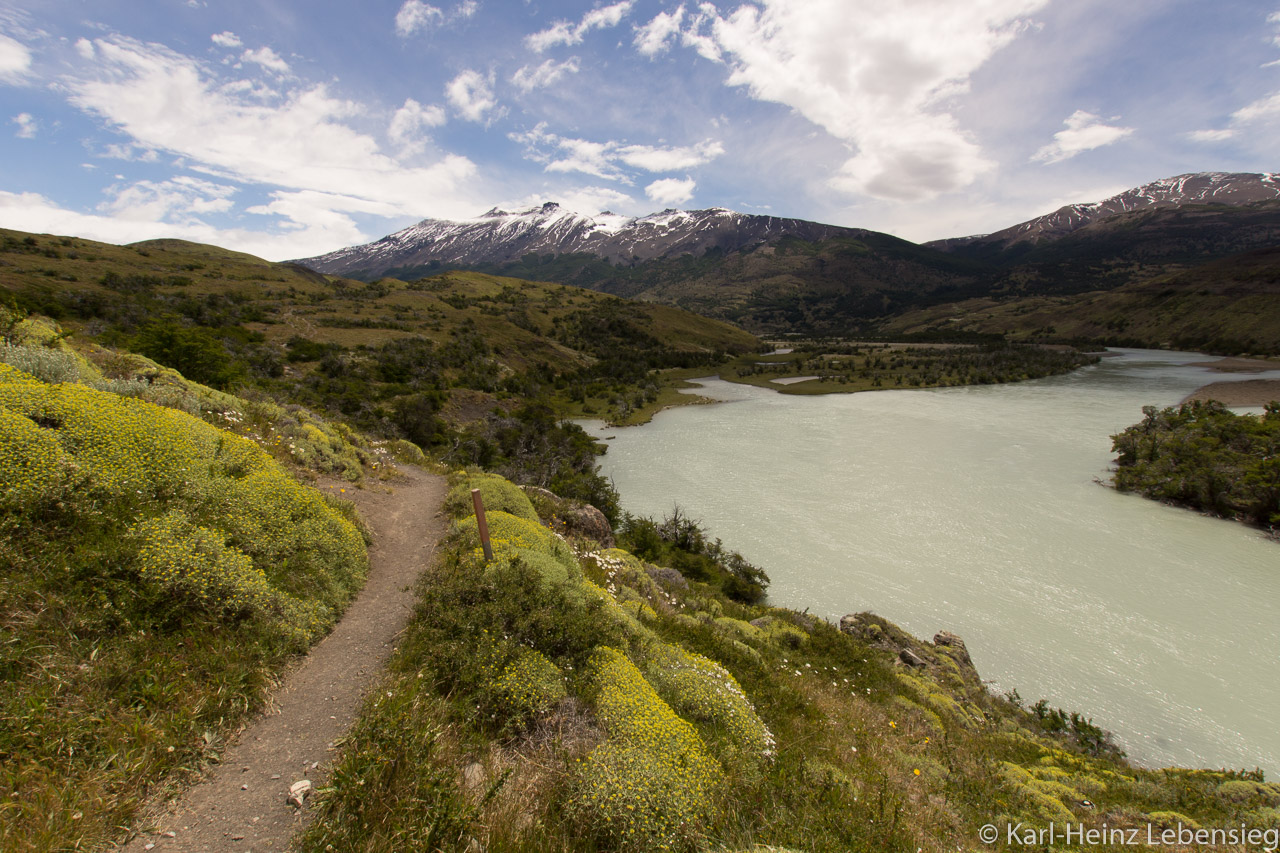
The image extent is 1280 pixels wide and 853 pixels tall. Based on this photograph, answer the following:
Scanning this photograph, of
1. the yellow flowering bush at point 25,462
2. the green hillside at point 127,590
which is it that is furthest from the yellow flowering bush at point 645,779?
the yellow flowering bush at point 25,462

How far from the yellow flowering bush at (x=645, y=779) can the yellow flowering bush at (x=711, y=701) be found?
2.02 feet

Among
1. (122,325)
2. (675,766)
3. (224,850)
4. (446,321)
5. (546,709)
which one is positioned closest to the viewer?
(224,850)

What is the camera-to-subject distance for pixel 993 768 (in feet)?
28.0

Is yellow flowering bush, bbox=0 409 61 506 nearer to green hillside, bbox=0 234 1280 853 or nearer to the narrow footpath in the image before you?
green hillside, bbox=0 234 1280 853

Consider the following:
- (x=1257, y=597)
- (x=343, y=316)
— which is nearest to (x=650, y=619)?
(x=1257, y=597)

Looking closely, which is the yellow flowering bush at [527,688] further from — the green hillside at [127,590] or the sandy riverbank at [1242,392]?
the sandy riverbank at [1242,392]

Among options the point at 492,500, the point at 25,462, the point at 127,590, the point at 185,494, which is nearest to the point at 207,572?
the point at 127,590

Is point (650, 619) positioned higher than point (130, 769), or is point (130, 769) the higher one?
point (130, 769)

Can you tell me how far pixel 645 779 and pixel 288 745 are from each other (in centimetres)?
395

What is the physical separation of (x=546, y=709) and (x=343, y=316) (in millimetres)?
78726

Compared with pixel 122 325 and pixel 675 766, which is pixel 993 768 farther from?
pixel 122 325

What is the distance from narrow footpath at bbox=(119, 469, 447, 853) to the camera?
13.0 ft

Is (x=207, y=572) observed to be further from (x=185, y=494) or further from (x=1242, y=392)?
(x=1242, y=392)

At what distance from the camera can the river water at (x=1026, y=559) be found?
48.6 ft
